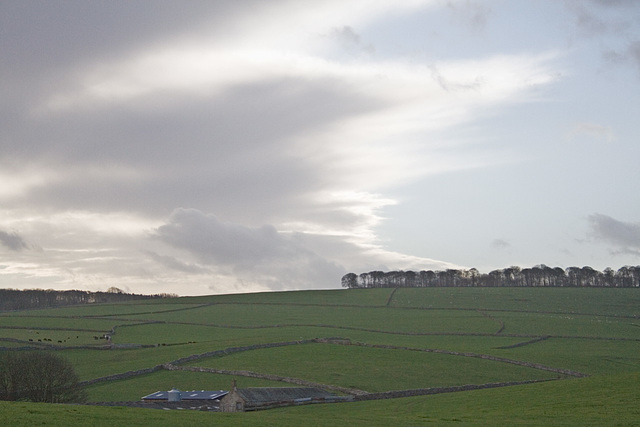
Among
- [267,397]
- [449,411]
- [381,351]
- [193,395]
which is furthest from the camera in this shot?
[381,351]

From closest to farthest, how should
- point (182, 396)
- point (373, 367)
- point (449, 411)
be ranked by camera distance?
point (449, 411) → point (182, 396) → point (373, 367)

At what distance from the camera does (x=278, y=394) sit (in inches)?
2298

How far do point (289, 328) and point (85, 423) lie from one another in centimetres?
9324

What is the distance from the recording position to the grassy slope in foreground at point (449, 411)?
1251 inches

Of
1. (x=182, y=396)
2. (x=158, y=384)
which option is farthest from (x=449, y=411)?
(x=158, y=384)

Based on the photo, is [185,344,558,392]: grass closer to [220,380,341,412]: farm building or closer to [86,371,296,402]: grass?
[86,371,296,402]: grass

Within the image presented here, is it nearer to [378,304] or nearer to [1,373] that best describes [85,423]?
[1,373]

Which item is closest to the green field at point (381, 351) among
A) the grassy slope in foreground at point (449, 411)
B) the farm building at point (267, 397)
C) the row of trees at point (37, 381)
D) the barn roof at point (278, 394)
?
the grassy slope in foreground at point (449, 411)

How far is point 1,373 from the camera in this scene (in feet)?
185

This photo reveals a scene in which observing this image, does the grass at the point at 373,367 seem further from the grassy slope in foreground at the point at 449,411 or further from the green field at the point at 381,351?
the grassy slope in foreground at the point at 449,411

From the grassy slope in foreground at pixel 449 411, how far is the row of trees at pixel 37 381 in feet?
62.9

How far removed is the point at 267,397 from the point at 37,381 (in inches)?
779

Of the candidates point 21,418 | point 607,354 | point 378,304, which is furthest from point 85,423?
point 378,304

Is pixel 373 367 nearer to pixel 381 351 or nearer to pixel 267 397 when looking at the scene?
pixel 381 351
